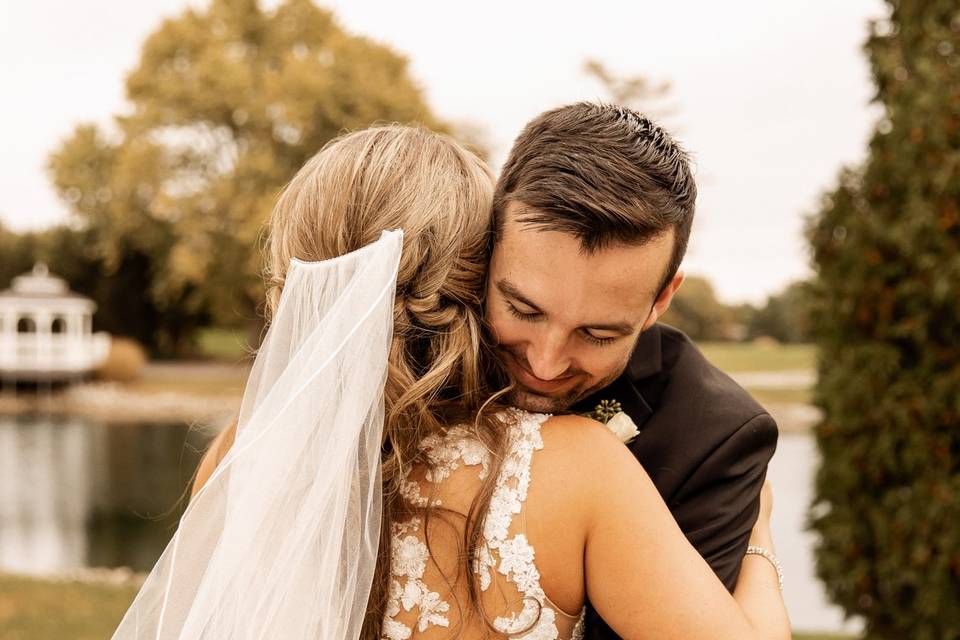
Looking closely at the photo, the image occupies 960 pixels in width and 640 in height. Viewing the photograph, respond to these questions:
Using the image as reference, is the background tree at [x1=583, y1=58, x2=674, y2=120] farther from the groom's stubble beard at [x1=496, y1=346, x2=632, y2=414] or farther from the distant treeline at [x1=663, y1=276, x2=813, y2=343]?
the groom's stubble beard at [x1=496, y1=346, x2=632, y2=414]

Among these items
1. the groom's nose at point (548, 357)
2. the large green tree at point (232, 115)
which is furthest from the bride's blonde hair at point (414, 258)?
the large green tree at point (232, 115)

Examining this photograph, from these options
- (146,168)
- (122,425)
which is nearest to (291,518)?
(122,425)

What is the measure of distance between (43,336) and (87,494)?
58.1ft

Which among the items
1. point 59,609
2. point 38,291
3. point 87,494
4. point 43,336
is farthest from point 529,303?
point 38,291

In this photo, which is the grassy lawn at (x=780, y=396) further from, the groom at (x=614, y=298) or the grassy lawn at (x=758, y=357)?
the groom at (x=614, y=298)

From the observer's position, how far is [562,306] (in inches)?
71.7

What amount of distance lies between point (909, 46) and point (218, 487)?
476 cm

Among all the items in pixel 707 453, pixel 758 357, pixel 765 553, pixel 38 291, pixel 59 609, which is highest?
pixel 707 453

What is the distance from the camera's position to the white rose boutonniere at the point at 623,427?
193cm

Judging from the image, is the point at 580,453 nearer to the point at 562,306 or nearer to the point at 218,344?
the point at 562,306

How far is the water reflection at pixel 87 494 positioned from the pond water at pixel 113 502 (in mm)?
12

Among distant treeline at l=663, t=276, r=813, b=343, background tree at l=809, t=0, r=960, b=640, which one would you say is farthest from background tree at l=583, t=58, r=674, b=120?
background tree at l=809, t=0, r=960, b=640

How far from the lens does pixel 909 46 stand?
5191 mm

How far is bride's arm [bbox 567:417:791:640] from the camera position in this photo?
63.6 inches
